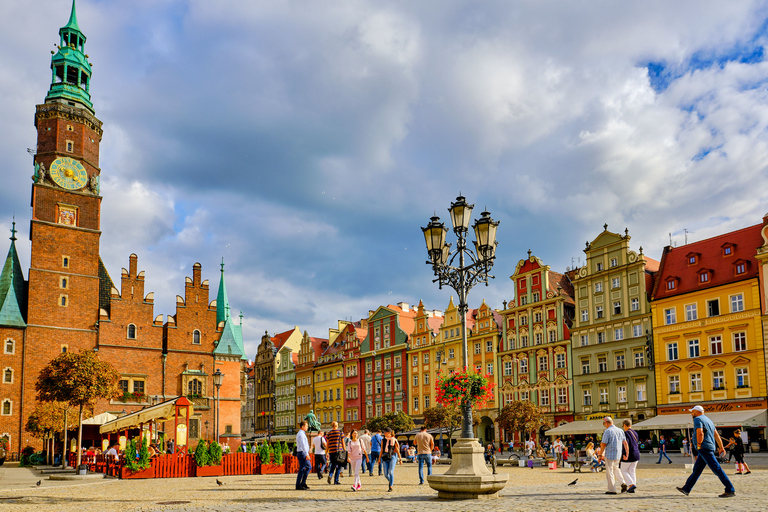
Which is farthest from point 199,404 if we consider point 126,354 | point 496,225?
point 496,225

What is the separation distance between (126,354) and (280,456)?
1187 inches

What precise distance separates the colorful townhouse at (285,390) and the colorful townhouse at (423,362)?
20.7 metres

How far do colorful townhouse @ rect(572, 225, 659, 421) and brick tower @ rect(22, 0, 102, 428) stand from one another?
35975mm

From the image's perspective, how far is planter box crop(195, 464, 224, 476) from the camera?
2408cm

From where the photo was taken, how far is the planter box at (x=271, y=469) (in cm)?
2597

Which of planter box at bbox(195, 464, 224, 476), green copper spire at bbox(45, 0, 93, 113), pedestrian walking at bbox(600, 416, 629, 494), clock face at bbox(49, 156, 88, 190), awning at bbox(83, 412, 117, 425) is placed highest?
green copper spire at bbox(45, 0, 93, 113)

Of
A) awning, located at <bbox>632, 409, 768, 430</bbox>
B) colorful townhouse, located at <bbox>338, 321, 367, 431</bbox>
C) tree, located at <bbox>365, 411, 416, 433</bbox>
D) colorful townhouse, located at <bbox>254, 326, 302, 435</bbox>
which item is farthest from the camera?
colorful townhouse, located at <bbox>254, 326, 302, 435</bbox>

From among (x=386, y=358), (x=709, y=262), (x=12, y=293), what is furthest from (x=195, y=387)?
(x=709, y=262)

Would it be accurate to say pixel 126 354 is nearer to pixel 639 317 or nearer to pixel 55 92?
pixel 55 92

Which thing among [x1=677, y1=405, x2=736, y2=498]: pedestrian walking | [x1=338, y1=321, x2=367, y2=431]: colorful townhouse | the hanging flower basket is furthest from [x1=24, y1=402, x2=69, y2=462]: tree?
[x1=338, y1=321, x2=367, y2=431]: colorful townhouse

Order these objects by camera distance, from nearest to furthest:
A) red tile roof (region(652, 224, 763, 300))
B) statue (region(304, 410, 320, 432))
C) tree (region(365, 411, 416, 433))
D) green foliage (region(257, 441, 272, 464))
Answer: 1. statue (region(304, 410, 320, 432))
2. green foliage (region(257, 441, 272, 464))
3. red tile roof (region(652, 224, 763, 300))
4. tree (region(365, 411, 416, 433))

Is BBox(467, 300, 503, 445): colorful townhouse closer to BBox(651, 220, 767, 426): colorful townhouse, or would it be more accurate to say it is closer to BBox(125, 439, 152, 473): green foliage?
BBox(651, 220, 767, 426): colorful townhouse

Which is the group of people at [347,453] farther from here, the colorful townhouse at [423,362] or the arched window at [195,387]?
the colorful townhouse at [423,362]

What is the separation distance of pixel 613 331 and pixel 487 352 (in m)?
13.1
